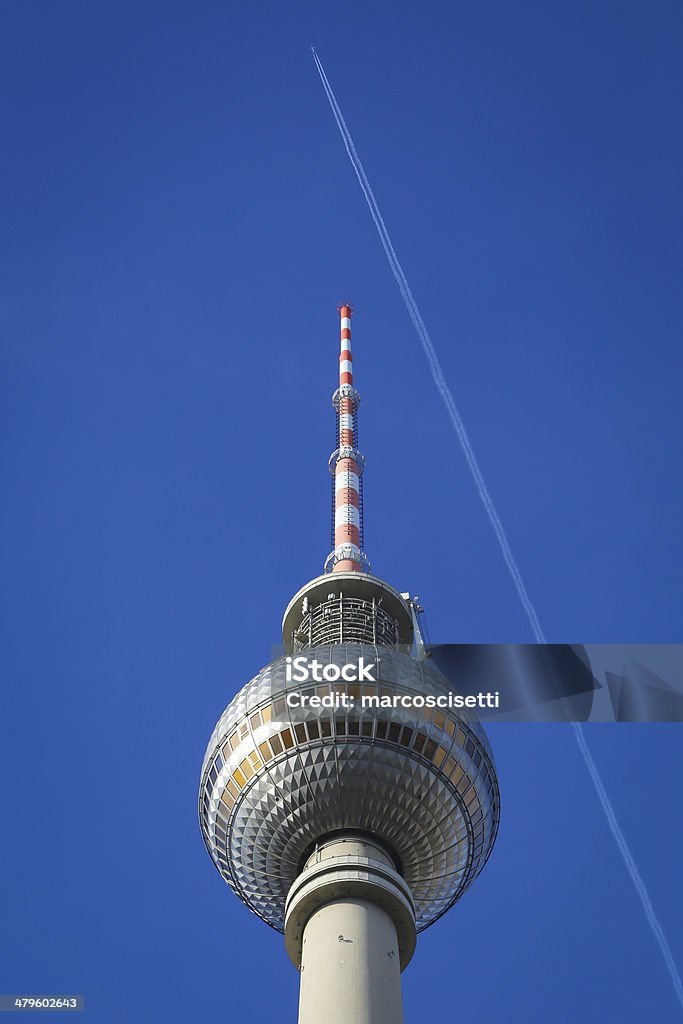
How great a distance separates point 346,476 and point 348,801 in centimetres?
2404

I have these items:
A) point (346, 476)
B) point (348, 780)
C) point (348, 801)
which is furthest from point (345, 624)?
point (346, 476)

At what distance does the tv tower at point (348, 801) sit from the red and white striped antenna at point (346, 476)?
10392 millimetres

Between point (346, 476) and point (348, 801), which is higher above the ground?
point (346, 476)

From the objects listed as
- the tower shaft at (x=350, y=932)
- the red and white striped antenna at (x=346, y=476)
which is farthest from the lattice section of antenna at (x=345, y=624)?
the tower shaft at (x=350, y=932)

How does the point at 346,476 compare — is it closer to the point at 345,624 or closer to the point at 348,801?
the point at 345,624

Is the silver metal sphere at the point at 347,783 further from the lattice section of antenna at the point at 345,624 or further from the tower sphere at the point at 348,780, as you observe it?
the lattice section of antenna at the point at 345,624

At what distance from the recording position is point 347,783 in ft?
132

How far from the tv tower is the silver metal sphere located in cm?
5

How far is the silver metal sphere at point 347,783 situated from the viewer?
4038 centimetres

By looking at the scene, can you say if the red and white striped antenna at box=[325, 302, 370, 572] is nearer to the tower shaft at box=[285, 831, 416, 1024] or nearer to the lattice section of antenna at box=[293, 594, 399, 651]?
the lattice section of antenna at box=[293, 594, 399, 651]

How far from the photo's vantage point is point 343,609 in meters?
49.9

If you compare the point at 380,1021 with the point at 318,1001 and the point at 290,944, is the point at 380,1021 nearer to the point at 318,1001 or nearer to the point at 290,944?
the point at 318,1001

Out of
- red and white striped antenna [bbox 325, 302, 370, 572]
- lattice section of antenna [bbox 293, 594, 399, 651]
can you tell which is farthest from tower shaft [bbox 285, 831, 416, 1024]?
red and white striped antenna [bbox 325, 302, 370, 572]

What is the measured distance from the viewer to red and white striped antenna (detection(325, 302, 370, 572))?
55.0 meters
